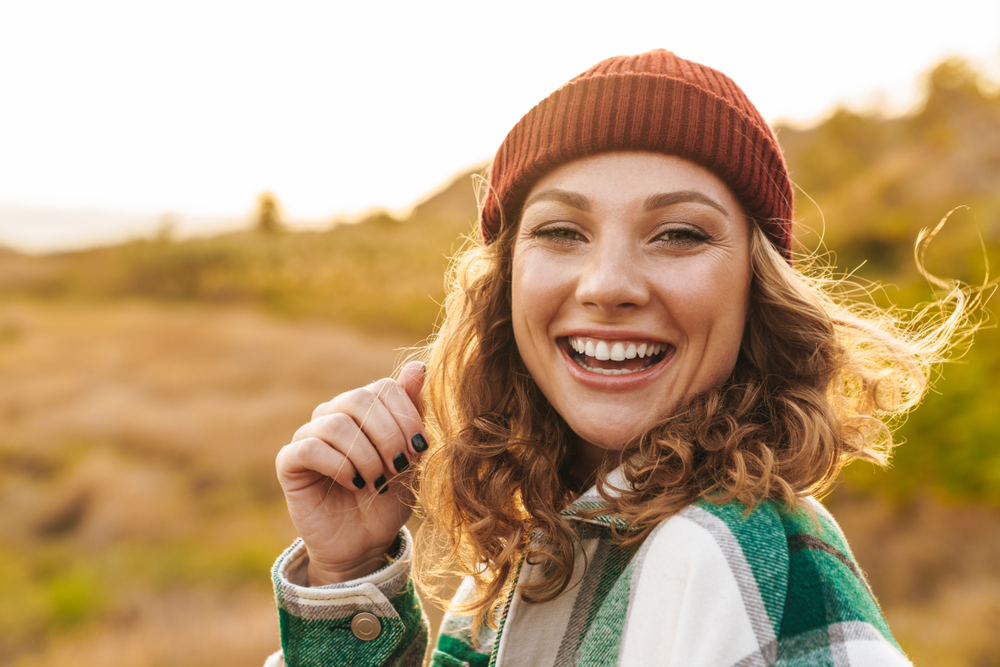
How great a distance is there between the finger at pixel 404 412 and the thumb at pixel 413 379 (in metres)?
0.02

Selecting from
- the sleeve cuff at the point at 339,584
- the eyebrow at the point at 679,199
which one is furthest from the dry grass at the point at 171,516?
the eyebrow at the point at 679,199

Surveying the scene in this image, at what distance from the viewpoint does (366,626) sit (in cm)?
168

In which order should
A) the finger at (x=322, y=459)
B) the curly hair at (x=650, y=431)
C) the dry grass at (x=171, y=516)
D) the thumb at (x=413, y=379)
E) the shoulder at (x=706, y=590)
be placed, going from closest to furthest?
1. the shoulder at (x=706, y=590)
2. the curly hair at (x=650, y=431)
3. the finger at (x=322, y=459)
4. the thumb at (x=413, y=379)
5. the dry grass at (x=171, y=516)

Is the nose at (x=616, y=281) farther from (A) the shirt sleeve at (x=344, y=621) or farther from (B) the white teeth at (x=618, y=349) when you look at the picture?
(A) the shirt sleeve at (x=344, y=621)

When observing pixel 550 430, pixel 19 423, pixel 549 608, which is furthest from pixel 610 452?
pixel 19 423

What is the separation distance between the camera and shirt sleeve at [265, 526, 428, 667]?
65.9 inches

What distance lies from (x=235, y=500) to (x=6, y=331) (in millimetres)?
4883

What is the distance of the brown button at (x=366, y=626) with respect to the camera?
1.68 meters

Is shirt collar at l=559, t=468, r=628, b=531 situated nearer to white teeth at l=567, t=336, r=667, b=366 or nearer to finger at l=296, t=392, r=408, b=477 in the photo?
white teeth at l=567, t=336, r=667, b=366

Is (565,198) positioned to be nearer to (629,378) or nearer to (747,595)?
(629,378)

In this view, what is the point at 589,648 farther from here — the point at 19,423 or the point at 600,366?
the point at 19,423

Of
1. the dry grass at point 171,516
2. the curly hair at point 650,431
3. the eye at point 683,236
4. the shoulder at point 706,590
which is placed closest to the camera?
the shoulder at point 706,590

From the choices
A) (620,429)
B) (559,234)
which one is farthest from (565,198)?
(620,429)

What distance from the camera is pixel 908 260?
30.7ft
